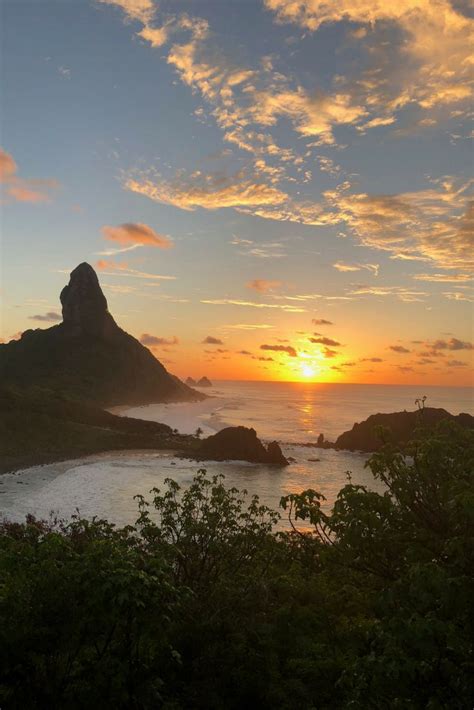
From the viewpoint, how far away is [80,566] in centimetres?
713

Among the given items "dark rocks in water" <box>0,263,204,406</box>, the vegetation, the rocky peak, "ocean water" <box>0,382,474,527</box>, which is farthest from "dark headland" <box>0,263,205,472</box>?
the vegetation

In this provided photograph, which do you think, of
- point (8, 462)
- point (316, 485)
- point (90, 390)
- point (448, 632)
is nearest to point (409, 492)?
point (448, 632)

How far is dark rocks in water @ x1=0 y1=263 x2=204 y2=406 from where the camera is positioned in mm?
143250

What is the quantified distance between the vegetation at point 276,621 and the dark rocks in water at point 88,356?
13045cm

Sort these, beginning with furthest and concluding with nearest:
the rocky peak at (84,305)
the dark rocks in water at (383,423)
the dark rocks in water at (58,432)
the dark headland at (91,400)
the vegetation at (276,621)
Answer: the rocky peak at (84,305), the dark rocks in water at (383,423), the dark headland at (91,400), the dark rocks in water at (58,432), the vegetation at (276,621)

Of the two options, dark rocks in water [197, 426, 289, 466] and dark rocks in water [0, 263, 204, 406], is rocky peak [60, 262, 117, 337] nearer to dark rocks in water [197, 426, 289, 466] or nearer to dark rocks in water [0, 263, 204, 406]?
dark rocks in water [0, 263, 204, 406]

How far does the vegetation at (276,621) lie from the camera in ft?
19.3

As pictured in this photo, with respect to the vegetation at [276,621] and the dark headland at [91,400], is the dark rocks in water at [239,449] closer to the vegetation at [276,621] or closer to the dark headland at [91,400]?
the dark headland at [91,400]

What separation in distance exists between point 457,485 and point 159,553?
6686 millimetres

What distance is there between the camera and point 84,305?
542 ft

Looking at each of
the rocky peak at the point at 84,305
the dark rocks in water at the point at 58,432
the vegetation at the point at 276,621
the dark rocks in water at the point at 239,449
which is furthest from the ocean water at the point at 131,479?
the rocky peak at the point at 84,305

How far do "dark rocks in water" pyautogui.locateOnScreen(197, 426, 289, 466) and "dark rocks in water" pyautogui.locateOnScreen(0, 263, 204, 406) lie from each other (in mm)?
78627

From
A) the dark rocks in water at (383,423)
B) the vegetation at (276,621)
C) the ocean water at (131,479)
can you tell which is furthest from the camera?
the dark rocks in water at (383,423)

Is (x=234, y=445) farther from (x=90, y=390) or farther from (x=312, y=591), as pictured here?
(x=90, y=390)
